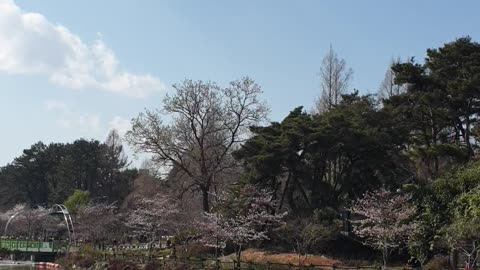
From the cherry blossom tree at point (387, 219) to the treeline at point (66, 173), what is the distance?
4915 centimetres

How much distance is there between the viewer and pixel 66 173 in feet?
262

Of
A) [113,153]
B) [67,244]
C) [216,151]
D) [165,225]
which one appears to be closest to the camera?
[165,225]

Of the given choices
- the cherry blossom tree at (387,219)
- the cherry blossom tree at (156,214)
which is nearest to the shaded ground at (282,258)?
the cherry blossom tree at (387,219)

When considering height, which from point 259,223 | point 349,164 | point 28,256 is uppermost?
point 349,164

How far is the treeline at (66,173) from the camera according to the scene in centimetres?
7969

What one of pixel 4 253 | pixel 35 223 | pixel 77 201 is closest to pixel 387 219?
pixel 4 253

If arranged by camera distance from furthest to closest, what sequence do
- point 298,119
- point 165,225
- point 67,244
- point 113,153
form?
point 113,153
point 67,244
point 165,225
point 298,119

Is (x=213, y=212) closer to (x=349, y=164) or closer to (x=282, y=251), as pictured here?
(x=282, y=251)

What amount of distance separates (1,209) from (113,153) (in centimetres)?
2000

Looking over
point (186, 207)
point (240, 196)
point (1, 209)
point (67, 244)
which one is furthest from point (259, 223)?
point (1, 209)

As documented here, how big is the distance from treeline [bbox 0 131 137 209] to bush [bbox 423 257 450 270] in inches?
2040

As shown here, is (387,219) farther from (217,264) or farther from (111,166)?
(111,166)

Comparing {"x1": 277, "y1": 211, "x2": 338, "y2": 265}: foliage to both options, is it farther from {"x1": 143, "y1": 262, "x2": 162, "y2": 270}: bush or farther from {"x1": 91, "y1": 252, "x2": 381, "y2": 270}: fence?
{"x1": 143, "y1": 262, "x2": 162, "y2": 270}: bush

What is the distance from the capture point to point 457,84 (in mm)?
32781
